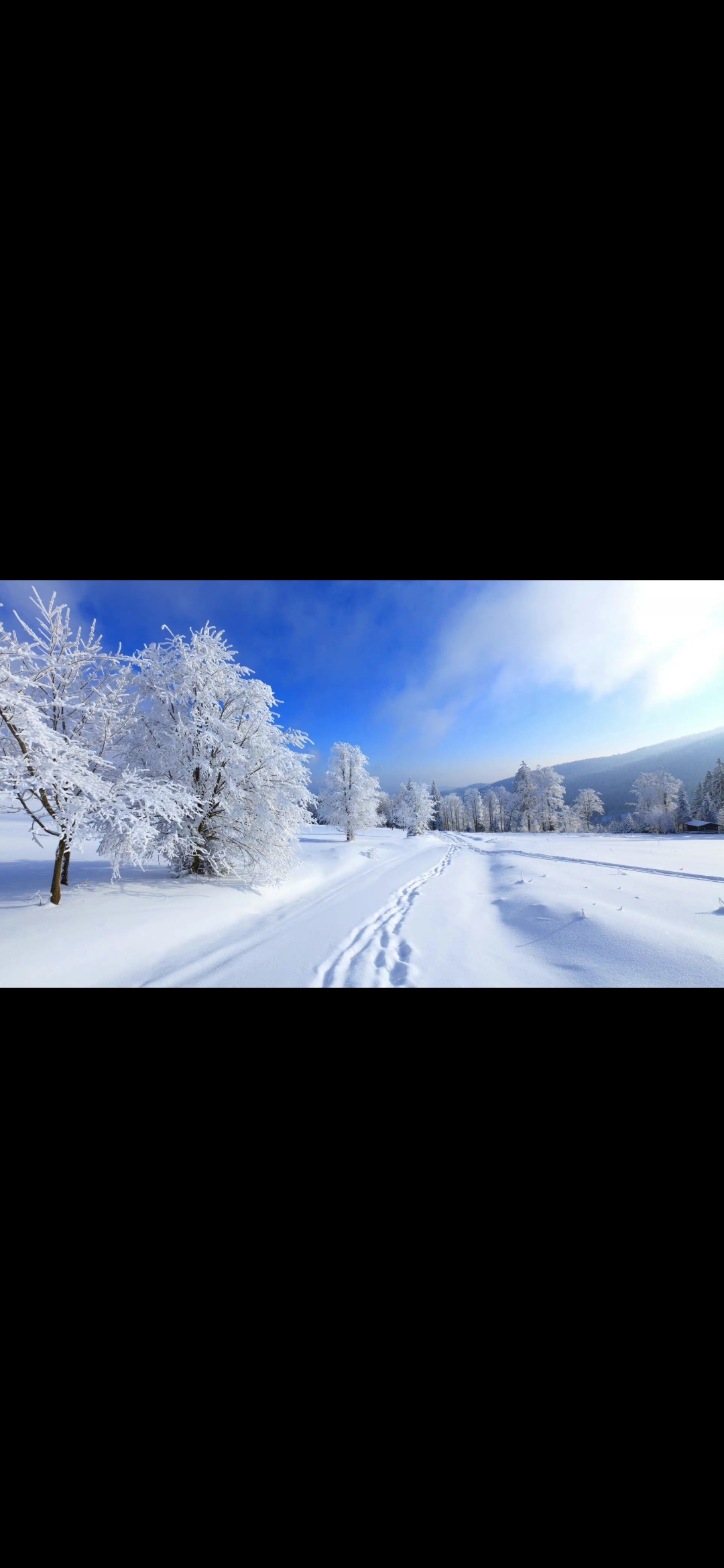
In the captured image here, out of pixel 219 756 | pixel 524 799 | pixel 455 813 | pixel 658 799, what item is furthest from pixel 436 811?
pixel 219 756

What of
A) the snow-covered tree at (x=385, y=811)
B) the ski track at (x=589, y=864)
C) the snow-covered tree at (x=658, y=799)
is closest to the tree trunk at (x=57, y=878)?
the ski track at (x=589, y=864)

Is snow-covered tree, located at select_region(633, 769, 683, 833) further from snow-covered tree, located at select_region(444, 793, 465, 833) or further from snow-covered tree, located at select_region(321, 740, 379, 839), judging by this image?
snow-covered tree, located at select_region(444, 793, 465, 833)

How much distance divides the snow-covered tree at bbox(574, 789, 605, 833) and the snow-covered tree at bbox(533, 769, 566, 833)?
0.62m

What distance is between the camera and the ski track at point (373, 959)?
2521 millimetres

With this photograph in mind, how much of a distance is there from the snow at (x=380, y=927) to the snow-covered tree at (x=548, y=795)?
8070 mm

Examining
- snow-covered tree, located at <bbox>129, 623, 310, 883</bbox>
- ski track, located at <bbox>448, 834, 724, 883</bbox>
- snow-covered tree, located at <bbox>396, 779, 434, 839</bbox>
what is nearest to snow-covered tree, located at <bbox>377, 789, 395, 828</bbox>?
snow-covered tree, located at <bbox>396, 779, 434, 839</bbox>

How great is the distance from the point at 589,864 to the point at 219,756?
575cm

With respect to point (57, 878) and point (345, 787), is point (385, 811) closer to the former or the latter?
point (345, 787)

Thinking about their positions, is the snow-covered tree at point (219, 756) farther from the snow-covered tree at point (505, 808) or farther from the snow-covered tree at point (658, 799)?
the snow-covered tree at point (505, 808)

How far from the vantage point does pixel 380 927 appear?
354 cm
